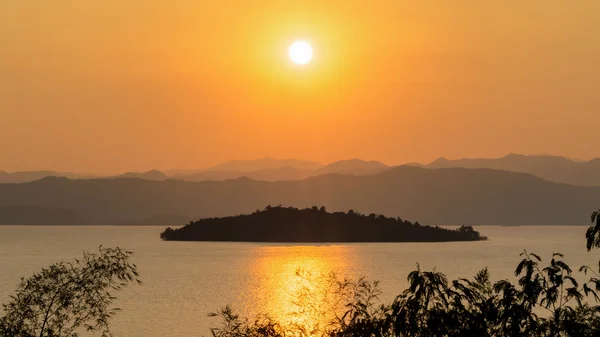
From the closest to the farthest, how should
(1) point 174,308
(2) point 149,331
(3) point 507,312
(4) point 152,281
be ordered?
(3) point 507,312
(2) point 149,331
(1) point 174,308
(4) point 152,281

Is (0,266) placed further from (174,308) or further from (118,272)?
(118,272)

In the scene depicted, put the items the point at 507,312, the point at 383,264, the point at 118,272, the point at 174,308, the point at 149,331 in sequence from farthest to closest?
1. the point at 383,264
2. the point at 174,308
3. the point at 149,331
4. the point at 118,272
5. the point at 507,312

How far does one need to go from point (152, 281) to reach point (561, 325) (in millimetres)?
124841

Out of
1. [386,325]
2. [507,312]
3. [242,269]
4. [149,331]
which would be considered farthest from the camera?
[242,269]

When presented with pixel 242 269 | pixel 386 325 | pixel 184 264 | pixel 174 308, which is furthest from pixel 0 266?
pixel 386 325

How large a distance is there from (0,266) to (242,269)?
49.1 meters

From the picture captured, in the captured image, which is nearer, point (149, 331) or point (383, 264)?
point (149, 331)

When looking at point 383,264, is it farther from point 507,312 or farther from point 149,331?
point 507,312

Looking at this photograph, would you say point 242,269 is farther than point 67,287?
Yes

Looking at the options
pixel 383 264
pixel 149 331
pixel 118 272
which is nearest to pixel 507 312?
pixel 118 272

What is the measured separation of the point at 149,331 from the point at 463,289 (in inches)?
2498

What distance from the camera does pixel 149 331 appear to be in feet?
262

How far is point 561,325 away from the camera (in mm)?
21062

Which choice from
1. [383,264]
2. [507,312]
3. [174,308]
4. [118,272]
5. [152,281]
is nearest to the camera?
[507,312]
